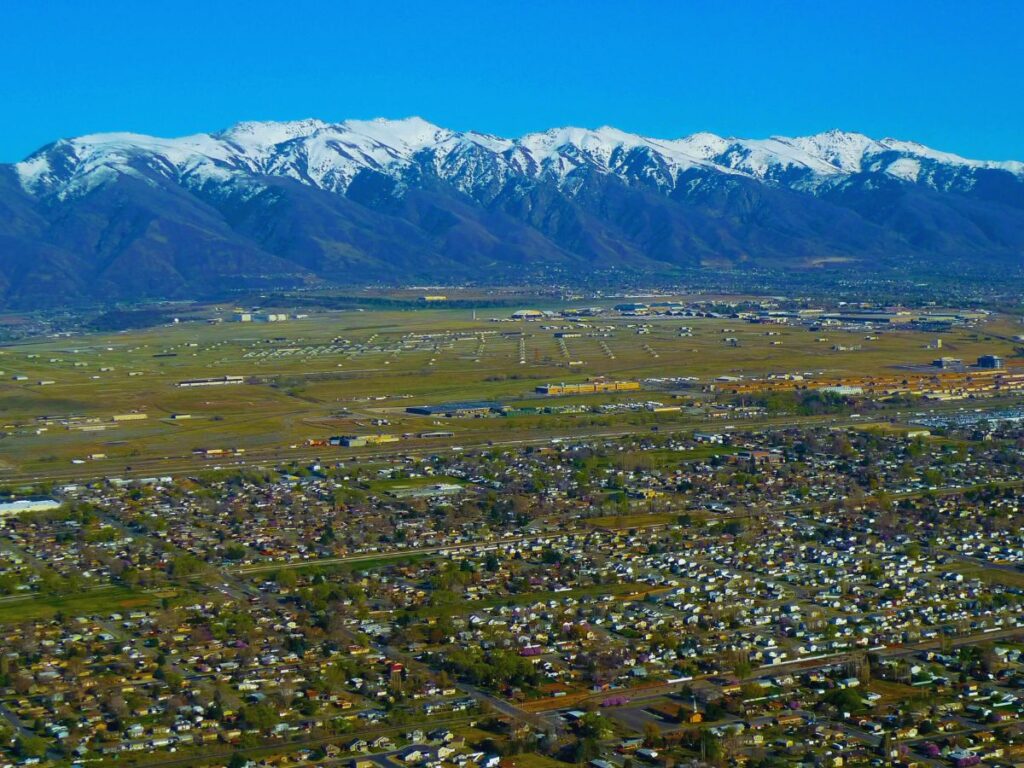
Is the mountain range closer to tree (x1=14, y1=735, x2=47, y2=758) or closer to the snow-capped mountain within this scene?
the snow-capped mountain

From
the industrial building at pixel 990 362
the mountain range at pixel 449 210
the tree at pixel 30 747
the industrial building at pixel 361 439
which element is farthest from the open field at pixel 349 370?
the mountain range at pixel 449 210

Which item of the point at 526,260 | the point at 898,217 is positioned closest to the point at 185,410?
the point at 526,260

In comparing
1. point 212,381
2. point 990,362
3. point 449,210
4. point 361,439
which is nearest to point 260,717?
point 361,439

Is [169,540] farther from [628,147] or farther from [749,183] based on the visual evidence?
[628,147]

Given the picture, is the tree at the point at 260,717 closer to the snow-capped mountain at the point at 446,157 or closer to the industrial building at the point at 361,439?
the industrial building at the point at 361,439

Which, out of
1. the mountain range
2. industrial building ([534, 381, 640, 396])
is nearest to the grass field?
industrial building ([534, 381, 640, 396])
